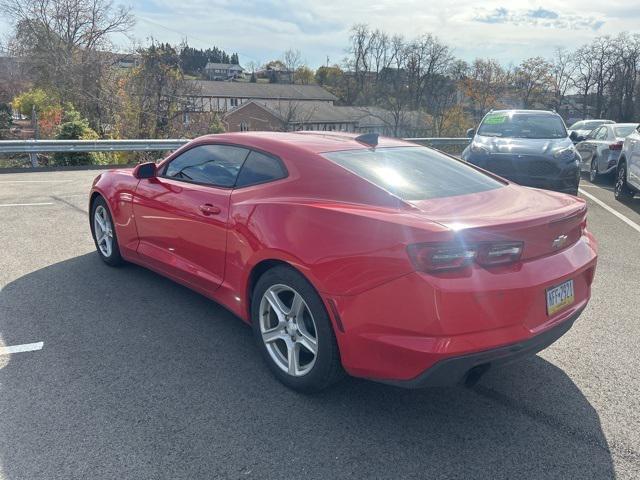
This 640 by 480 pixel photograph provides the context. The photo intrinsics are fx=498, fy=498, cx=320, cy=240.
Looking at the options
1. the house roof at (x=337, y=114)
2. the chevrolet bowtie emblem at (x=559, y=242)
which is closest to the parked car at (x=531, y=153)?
the chevrolet bowtie emblem at (x=559, y=242)

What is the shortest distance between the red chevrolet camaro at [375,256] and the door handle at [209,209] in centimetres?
1

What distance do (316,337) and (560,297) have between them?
1343mm

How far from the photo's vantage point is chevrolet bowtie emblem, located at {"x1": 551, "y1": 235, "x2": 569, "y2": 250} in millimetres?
2743

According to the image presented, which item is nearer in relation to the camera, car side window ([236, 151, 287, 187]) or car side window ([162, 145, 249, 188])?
car side window ([236, 151, 287, 187])

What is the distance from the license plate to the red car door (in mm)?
2032

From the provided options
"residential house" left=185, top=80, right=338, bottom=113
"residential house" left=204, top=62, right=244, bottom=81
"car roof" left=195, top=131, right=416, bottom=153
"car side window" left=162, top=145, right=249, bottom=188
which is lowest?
"car side window" left=162, top=145, right=249, bottom=188

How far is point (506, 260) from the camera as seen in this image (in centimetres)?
247

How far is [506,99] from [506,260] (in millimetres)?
63850

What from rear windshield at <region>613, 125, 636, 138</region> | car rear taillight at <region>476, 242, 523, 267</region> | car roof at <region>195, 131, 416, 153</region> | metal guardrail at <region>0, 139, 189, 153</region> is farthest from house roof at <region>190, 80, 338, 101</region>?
car rear taillight at <region>476, 242, 523, 267</region>

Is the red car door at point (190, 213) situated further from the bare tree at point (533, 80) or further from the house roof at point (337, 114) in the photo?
the bare tree at point (533, 80)

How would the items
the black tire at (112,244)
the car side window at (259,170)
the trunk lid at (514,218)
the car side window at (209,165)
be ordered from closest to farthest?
the trunk lid at (514,218) → the car side window at (259,170) → the car side window at (209,165) → the black tire at (112,244)

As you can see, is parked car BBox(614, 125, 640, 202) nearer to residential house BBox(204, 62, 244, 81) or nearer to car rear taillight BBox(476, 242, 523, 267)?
car rear taillight BBox(476, 242, 523, 267)

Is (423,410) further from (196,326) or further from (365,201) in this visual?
(196,326)

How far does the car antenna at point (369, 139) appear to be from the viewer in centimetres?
364
